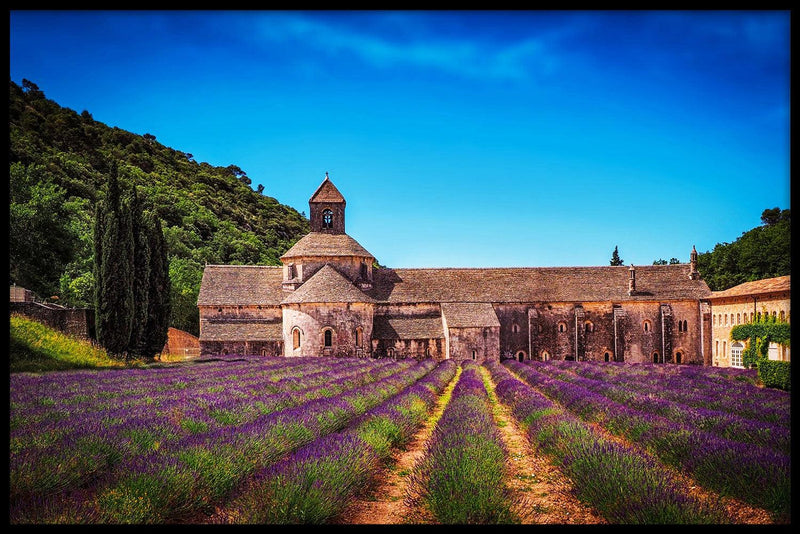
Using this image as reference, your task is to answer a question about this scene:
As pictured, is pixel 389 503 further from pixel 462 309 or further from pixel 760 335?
pixel 462 309

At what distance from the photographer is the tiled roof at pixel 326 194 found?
152 feet

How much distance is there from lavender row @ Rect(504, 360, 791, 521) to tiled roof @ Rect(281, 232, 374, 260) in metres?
32.1

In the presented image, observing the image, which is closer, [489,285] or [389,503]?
[389,503]

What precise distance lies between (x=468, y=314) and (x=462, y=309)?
874mm

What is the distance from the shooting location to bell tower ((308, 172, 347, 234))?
46438 mm

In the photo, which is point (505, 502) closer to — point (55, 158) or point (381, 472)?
point (381, 472)

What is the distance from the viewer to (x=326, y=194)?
4675cm

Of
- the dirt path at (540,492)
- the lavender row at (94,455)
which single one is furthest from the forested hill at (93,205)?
the dirt path at (540,492)

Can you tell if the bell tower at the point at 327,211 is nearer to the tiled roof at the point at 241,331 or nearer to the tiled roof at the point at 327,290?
the tiled roof at the point at 327,290

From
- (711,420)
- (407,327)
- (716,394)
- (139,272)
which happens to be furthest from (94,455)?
(407,327)

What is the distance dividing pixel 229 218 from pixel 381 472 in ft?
295

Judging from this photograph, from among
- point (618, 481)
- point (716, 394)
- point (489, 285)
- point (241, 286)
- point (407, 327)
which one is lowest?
point (716, 394)

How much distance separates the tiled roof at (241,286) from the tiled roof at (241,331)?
1571mm
